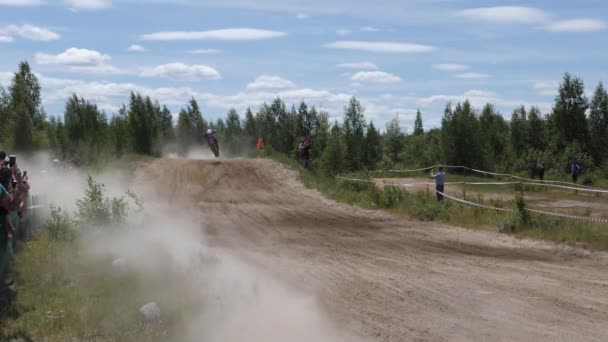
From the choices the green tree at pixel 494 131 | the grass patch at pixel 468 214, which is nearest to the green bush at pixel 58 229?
the grass patch at pixel 468 214

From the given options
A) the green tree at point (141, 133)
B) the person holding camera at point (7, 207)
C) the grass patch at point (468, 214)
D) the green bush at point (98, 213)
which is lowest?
the grass patch at point (468, 214)

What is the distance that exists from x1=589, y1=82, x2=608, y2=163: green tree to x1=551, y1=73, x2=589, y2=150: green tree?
116 centimetres

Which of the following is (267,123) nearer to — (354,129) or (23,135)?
(354,129)

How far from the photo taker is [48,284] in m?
11.1

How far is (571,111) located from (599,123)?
10.9 ft

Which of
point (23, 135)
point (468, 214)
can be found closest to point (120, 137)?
point (23, 135)

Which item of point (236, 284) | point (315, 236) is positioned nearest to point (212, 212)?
point (315, 236)

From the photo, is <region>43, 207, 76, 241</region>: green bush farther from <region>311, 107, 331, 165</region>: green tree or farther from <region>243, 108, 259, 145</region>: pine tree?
<region>243, 108, 259, 145</region>: pine tree

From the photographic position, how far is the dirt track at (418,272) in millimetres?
8670

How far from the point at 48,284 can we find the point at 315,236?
696 cm

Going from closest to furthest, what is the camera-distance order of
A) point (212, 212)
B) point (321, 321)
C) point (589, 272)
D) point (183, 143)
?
point (321, 321), point (589, 272), point (212, 212), point (183, 143)

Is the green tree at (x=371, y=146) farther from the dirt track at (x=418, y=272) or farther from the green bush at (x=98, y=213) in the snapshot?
the green bush at (x=98, y=213)

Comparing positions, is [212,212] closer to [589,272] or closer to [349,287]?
[349,287]

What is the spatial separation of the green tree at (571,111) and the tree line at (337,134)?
0.10 meters
